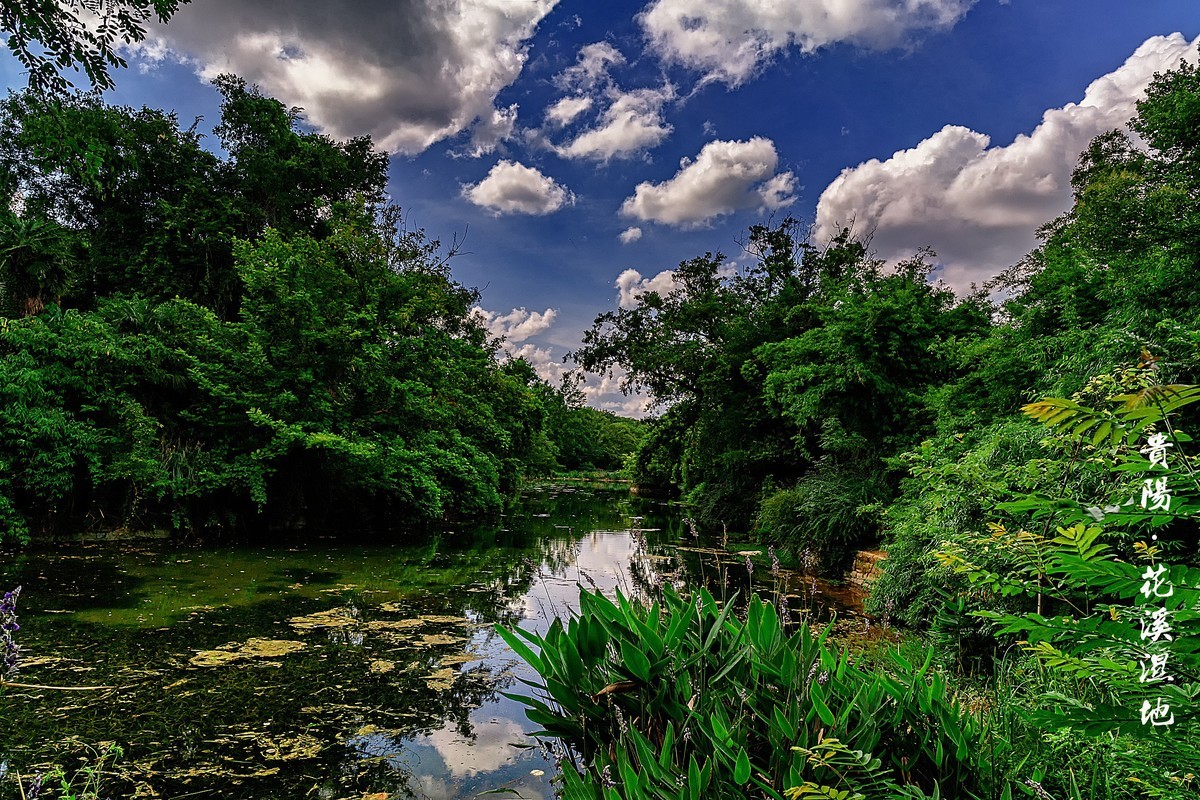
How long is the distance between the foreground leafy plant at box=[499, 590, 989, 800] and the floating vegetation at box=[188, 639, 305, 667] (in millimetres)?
4050

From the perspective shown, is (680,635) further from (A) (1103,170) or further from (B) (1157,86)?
(A) (1103,170)

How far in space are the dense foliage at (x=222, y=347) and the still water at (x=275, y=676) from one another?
2.00m

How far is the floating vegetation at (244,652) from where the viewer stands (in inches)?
201

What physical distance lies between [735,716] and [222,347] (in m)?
12.7

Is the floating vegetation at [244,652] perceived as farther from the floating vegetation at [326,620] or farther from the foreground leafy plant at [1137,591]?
the foreground leafy plant at [1137,591]

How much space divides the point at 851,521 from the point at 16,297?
15.4m

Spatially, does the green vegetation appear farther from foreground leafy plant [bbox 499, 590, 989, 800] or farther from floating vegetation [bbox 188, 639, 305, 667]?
floating vegetation [bbox 188, 639, 305, 667]

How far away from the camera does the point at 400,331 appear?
14.0m

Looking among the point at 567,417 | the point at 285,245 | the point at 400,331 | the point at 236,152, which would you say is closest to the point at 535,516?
the point at 400,331

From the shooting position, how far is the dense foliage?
10.2 meters

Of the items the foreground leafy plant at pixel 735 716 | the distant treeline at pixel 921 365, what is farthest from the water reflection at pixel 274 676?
the distant treeline at pixel 921 365

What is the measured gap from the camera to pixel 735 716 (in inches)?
83.1

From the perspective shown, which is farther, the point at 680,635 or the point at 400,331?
the point at 400,331

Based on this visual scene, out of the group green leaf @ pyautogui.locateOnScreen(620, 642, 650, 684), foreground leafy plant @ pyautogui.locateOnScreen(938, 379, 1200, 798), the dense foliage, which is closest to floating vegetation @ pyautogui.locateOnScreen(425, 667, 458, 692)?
green leaf @ pyautogui.locateOnScreen(620, 642, 650, 684)
